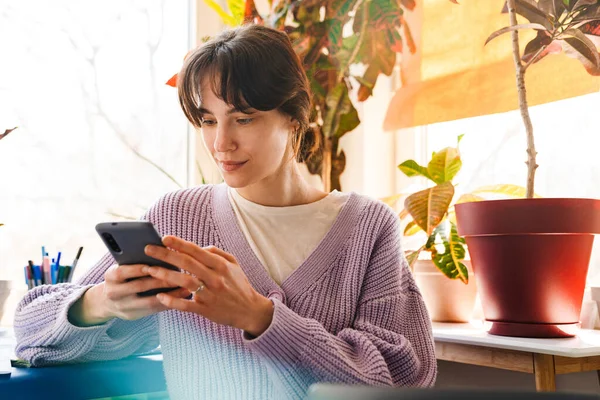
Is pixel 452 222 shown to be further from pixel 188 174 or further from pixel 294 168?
pixel 188 174

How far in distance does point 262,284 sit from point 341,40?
0.83m

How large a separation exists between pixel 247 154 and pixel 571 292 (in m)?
0.67

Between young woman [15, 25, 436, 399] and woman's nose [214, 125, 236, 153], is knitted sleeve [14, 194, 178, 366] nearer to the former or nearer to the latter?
young woman [15, 25, 436, 399]

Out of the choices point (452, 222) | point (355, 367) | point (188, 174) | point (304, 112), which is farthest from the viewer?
point (188, 174)

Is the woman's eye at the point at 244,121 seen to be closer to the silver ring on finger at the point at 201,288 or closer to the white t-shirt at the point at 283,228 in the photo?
the white t-shirt at the point at 283,228

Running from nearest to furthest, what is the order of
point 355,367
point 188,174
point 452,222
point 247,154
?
point 355,367, point 247,154, point 452,222, point 188,174

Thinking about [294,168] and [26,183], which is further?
[26,183]

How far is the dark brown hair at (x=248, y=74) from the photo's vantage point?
1.09m

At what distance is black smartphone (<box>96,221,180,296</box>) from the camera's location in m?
0.79

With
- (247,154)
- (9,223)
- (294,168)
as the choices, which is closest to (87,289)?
(247,154)

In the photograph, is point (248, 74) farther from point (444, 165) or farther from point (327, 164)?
point (327, 164)

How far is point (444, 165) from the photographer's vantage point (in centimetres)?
155

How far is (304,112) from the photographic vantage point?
47.9 inches

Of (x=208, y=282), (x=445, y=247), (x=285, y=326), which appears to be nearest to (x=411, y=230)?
(x=445, y=247)
